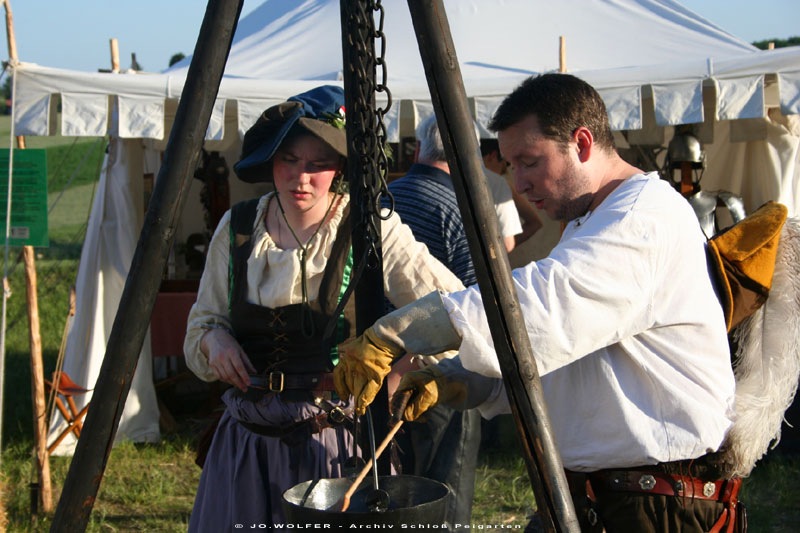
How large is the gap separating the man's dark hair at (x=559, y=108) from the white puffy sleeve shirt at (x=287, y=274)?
530 millimetres

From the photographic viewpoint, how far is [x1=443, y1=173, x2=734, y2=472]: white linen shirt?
1.44 meters

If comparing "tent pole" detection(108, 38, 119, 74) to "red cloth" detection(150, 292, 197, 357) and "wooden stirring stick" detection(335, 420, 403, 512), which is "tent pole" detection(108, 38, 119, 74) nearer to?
"red cloth" detection(150, 292, 197, 357)

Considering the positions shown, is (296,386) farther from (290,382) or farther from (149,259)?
(149,259)

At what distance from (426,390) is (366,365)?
0.90 ft

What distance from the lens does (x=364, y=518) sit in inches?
53.8

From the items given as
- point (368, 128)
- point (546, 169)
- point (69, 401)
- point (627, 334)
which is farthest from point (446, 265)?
point (69, 401)

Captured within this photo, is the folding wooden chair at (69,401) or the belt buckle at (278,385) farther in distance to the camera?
the folding wooden chair at (69,401)

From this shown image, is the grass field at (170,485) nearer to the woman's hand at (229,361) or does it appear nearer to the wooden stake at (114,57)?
the wooden stake at (114,57)

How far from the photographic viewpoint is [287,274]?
2.13 metres

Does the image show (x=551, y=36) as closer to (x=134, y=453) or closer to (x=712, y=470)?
(x=134, y=453)

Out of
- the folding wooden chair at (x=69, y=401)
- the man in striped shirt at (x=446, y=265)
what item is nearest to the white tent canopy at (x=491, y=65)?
the man in striped shirt at (x=446, y=265)

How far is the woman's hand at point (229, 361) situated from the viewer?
2090 mm

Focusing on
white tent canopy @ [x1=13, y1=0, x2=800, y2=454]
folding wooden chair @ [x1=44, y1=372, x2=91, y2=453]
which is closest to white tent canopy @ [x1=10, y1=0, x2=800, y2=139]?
white tent canopy @ [x1=13, y1=0, x2=800, y2=454]

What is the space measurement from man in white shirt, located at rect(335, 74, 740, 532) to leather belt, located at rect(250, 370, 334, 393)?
0.42 m
